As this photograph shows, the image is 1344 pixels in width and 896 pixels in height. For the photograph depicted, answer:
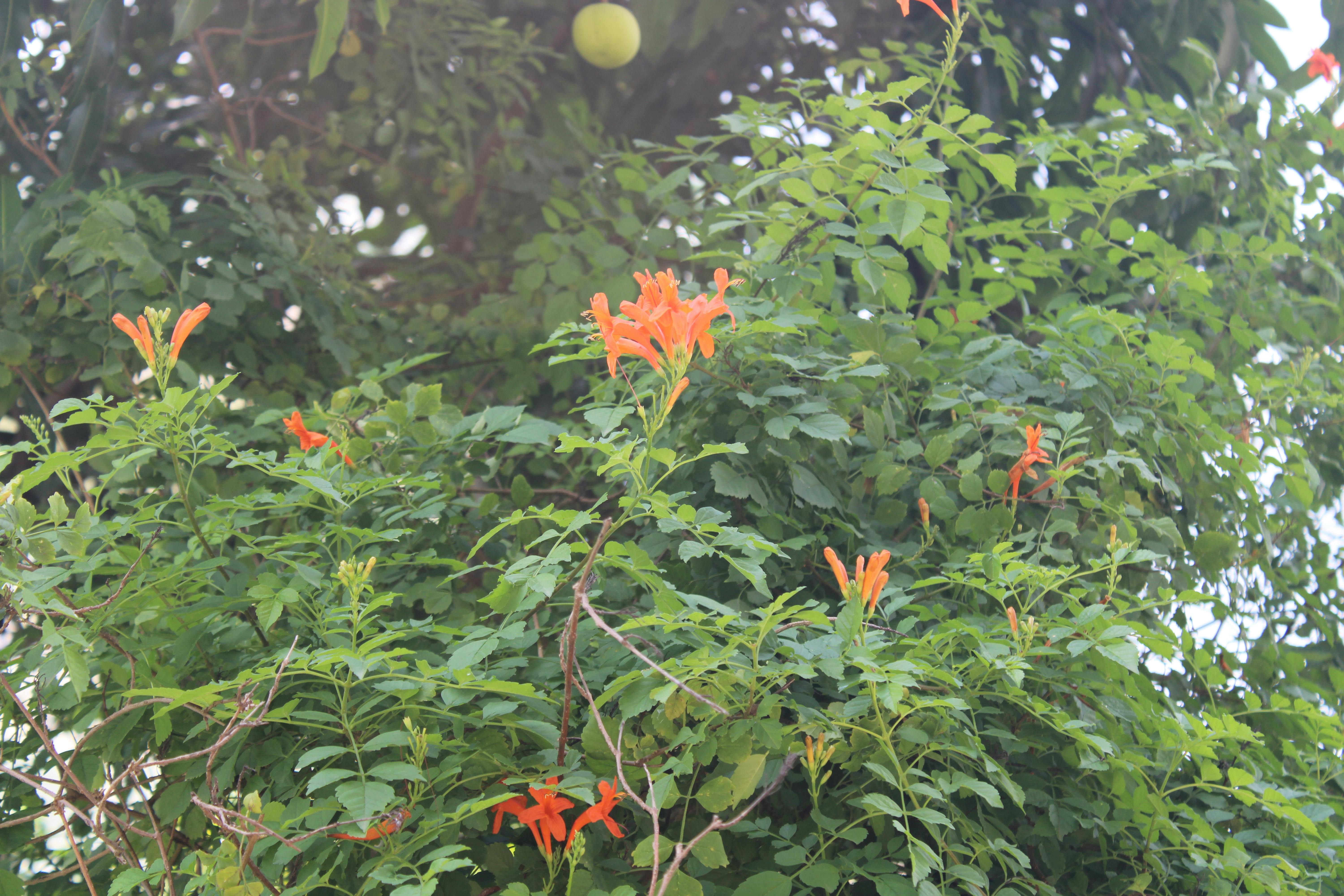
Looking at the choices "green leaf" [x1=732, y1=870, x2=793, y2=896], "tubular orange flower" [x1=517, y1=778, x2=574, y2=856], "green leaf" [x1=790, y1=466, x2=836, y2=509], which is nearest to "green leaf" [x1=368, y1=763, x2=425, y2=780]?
"tubular orange flower" [x1=517, y1=778, x2=574, y2=856]

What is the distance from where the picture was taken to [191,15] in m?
1.79

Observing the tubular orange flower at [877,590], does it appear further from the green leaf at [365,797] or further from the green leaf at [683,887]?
the green leaf at [365,797]

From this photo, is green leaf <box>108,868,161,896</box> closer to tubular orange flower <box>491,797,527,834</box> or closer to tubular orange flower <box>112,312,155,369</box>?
tubular orange flower <box>491,797,527,834</box>

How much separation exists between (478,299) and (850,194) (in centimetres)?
168

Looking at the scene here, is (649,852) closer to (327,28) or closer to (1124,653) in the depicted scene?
(1124,653)

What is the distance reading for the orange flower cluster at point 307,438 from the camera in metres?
1.27

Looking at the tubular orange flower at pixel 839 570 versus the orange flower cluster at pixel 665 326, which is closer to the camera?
the orange flower cluster at pixel 665 326

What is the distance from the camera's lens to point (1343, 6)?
2.51 m

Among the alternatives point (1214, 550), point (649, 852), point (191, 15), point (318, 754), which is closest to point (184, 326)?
point (318, 754)

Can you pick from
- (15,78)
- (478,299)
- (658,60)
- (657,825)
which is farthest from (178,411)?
(658,60)

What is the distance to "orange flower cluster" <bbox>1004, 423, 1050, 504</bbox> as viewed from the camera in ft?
3.93

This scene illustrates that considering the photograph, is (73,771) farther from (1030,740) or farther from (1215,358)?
(1215,358)

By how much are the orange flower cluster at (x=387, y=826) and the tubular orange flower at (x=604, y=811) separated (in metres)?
0.15

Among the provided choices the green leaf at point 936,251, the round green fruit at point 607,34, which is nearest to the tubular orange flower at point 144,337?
the green leaf at point 936,251
